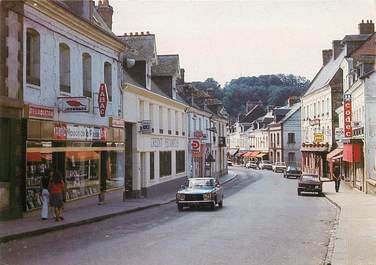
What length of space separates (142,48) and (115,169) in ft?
34.1

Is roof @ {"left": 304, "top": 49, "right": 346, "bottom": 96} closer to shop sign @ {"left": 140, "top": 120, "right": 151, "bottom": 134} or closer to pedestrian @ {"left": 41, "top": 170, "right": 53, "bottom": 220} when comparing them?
shop sign @ {"left": 140, "top": 120, "right": 151, "bottom": 134}

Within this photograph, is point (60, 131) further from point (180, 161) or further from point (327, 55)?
point (327, 55)

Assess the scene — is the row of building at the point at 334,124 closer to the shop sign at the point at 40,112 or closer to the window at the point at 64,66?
the window at the point at 64,66

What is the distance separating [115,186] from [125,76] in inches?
264

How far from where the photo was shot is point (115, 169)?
2745cm

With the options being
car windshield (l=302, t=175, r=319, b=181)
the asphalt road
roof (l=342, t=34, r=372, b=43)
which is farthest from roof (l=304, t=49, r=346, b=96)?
the asphalt road

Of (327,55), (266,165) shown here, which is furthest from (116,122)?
(266,165)

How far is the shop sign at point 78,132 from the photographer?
2040cm

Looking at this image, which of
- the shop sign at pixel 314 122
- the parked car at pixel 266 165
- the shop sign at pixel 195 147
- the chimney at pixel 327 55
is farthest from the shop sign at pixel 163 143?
the parked car at pixel 266 165

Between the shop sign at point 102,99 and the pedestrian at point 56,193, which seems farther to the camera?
the shop sign at point 102,99

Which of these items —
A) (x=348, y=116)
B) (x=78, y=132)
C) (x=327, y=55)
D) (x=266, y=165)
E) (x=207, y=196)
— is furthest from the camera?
(x=266, y=165)

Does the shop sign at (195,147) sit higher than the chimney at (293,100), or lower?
lower

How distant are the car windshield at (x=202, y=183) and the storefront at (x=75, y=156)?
4.17m

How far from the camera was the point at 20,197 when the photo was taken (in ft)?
57.8
